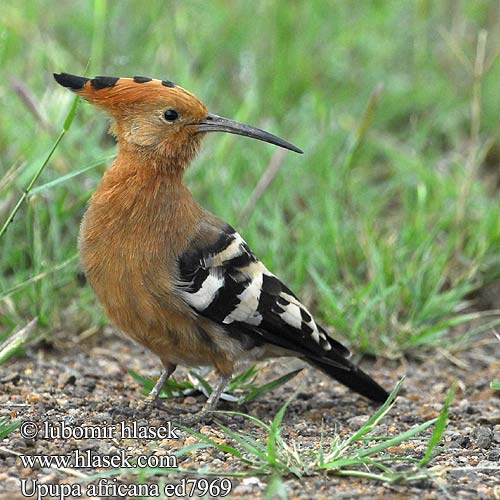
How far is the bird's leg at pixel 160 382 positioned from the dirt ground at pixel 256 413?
0.19 ft

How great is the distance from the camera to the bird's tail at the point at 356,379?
367 centimetres

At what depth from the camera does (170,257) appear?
3275mm

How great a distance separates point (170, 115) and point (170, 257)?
52cm

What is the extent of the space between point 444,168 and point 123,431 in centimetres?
300

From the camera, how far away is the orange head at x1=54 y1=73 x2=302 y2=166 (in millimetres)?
3365

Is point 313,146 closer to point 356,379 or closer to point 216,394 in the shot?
point 356,379

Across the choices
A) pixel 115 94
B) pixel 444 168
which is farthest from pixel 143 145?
pixel 444 168

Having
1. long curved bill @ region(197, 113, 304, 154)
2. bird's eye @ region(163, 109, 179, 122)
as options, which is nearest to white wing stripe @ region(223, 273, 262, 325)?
long curved bill @ region(197, 113, 304, 154)

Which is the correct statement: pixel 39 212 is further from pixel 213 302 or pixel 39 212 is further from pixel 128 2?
pixel 128 2

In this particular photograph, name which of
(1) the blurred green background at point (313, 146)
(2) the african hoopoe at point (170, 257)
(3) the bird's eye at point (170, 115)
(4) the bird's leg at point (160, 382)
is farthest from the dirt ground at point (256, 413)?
(3) the bird's eye at point (170, 115)

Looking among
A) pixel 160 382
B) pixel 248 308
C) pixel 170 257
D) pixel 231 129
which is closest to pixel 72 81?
pixel 231 129

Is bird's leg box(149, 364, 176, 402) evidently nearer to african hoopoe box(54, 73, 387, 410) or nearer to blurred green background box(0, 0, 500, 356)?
african hoopoe box(54, 73, 387, 410)

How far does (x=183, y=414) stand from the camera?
138 inches

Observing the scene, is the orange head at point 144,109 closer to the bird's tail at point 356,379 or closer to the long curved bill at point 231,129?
the long curved bill at point 231,129
